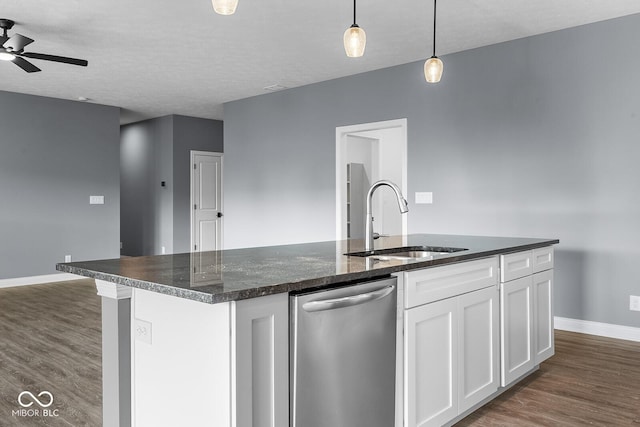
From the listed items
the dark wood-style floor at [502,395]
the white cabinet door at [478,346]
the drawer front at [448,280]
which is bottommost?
the dark wood-style floor at [502,395]

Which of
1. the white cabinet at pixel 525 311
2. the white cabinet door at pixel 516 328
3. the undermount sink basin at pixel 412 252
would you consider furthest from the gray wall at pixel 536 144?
the undermount sink basin at pixel 412 252

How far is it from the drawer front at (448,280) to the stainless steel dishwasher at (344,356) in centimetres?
14

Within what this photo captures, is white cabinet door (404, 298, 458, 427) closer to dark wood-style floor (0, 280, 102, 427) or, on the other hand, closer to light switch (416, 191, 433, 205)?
dark wood-style floor (0, 280, 102, 427)

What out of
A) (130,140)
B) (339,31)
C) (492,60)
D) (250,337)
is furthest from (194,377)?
(130,140)

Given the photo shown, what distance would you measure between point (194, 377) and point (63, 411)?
148cm

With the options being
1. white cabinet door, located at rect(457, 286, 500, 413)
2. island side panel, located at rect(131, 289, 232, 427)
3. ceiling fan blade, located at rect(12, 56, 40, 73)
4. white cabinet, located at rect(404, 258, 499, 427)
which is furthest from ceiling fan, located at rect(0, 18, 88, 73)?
white cabinet door, located at rect(457, 286, 500, 413)

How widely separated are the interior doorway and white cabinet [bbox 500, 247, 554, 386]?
2146mm

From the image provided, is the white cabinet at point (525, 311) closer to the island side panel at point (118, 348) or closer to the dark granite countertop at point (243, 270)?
the dark granite countertop at point (243, 270)

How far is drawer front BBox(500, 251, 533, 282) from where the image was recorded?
257 cm

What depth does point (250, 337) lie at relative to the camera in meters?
1.38

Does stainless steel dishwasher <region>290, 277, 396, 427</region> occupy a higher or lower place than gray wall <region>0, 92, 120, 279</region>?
lower

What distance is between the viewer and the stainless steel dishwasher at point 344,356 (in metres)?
1.53

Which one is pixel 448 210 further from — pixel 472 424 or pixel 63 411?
pixel 63 411

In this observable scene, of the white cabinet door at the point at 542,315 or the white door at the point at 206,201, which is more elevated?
the white door at the point at 206,201
